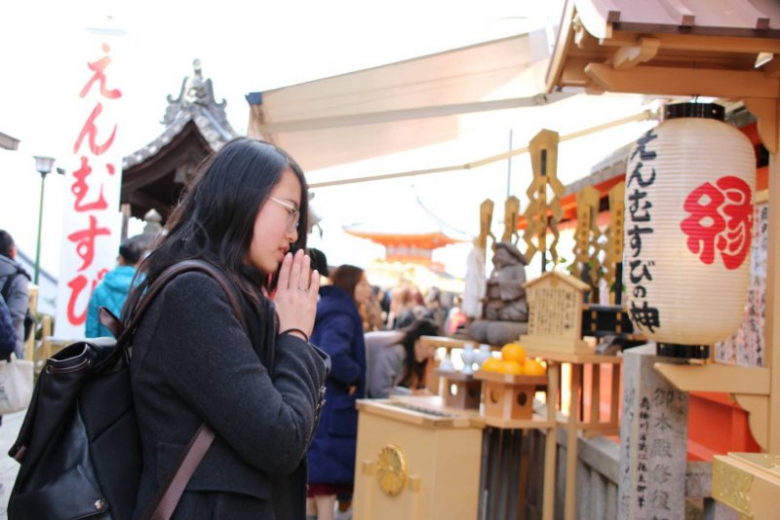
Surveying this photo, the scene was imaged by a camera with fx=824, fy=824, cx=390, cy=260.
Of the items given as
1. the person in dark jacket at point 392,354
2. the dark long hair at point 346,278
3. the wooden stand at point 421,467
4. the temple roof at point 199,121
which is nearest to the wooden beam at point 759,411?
the wooden stand at point 421,467

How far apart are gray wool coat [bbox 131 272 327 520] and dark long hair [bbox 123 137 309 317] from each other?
5.0 inches

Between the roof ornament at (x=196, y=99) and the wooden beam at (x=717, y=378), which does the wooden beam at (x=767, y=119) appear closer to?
the wooden beam at (x=717, y=378)

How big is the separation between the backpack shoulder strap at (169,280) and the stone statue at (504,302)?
4.43 m

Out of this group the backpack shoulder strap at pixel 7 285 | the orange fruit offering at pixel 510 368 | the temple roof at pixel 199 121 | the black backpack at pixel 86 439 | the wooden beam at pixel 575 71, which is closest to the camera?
the black backpack at pixel 86 439

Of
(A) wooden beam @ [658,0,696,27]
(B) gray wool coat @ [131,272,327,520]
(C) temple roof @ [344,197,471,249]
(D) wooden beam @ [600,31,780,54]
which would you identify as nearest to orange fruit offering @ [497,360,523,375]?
(D) wooden beam @ [600,31,780,54]

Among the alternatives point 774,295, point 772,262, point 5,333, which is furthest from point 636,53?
point 5,333

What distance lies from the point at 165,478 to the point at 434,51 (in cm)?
509

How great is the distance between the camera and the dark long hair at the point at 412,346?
685cm

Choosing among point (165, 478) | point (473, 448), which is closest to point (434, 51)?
point (473, 448)

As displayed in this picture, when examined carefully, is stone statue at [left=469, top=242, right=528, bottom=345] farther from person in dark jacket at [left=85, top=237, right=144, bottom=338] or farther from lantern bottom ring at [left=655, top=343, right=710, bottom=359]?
person in dark jacket at [left=85, top=237, right=144, bottom=338]

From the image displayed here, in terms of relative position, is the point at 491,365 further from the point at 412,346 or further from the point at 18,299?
the point at 18,299

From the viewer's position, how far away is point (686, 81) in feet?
12.0

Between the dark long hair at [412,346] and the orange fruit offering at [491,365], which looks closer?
the orange fruit offering at [491,365]

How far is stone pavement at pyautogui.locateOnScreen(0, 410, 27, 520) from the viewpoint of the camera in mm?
6437
